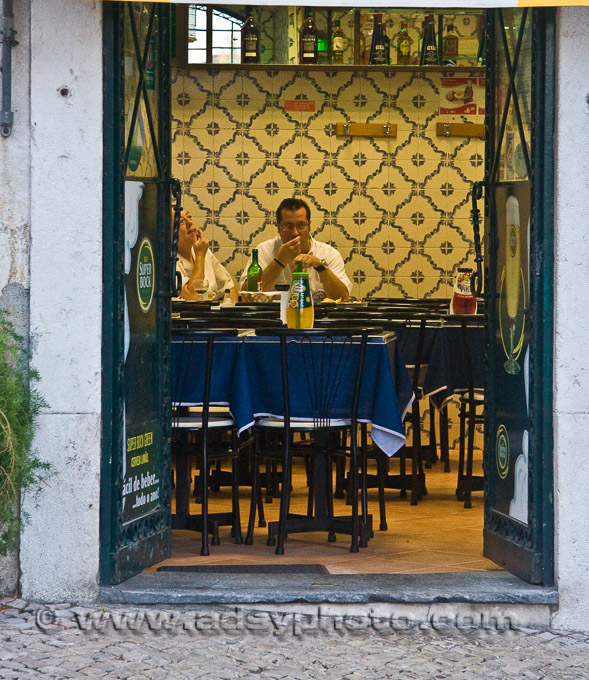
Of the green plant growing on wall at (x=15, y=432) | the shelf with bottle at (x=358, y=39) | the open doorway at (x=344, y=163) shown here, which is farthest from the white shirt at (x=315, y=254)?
the green plant growing on wall at (x=15, y=432)

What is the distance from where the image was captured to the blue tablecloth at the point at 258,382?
4805 mm

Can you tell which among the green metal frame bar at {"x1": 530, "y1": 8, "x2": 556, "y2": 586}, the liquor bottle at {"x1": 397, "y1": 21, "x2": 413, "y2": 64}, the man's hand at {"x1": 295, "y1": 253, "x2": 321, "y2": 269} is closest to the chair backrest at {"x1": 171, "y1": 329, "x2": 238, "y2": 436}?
the green metal frame bar at {"x1": 530, "y1": 8, "x2": 556, "y2": 586}

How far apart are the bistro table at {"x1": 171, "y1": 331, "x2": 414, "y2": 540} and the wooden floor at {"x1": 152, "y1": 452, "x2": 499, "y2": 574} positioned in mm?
311

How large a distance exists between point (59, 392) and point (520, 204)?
6.08 feet

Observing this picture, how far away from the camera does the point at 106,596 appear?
3975 mm

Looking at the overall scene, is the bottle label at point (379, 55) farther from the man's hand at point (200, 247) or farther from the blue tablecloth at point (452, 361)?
the blue tablecloth at point (452, 361)

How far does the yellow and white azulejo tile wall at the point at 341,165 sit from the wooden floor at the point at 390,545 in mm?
2841

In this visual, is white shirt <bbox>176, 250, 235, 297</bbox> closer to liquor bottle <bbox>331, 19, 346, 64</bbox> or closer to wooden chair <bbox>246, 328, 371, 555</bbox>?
liquor bottle <bbox>331, 19, 346, 64</bbox>

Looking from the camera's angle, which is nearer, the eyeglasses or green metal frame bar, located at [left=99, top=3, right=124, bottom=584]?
green metal frame bar, located at [left=99, top=3, right=124, bottom=584]

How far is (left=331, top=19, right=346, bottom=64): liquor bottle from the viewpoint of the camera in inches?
334

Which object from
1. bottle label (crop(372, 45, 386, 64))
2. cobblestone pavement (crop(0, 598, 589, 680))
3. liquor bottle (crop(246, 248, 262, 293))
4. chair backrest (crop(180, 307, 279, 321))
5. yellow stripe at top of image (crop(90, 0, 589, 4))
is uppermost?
bottle label (crop(372, 45, 386, 64))

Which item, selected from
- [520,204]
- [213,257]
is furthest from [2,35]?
[213,257]

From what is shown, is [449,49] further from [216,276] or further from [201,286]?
[201,286]

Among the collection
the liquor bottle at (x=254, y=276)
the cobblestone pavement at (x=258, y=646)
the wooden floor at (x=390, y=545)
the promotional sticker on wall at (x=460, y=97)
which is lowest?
the cobblestone pavement at (x=258, y=646)
